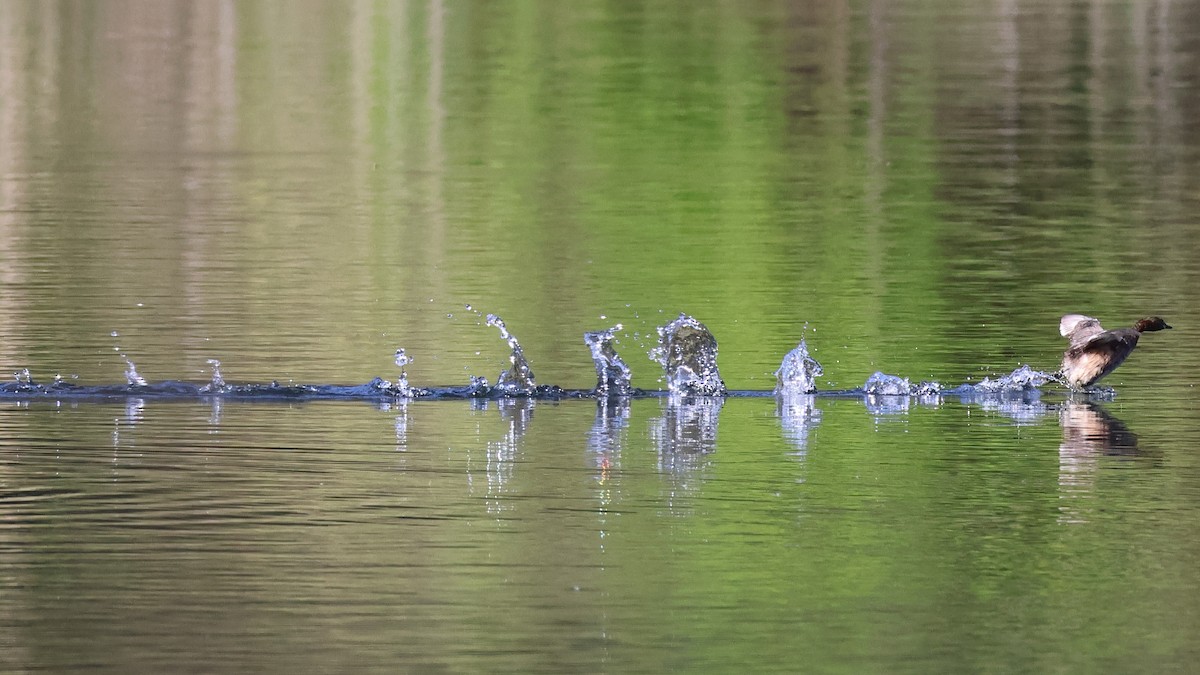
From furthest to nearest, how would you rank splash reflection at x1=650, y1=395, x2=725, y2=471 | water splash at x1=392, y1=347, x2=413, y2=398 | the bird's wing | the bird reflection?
the bird's wing, water splash at x1=392, y1=347, x2=413, y2=398, splash reflection at x1=650, y1=395, x2=725, y2=471, the bird reflection

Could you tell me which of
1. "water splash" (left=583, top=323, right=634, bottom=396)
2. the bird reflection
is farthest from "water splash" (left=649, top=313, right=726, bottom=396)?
the bird reflection

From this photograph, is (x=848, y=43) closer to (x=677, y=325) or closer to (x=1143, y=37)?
(x=1143, y=37)

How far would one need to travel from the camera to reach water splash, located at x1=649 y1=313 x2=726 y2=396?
59.4ft

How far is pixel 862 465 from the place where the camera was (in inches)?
586

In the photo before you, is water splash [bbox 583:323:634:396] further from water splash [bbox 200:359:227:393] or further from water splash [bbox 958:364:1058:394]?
water splash [bbox 200:359:227:393]

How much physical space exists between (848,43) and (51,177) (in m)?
36.7

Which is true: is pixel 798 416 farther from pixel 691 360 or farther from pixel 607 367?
pixel 607 367

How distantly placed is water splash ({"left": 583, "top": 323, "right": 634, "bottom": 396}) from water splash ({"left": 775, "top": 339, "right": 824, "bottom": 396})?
1024mm

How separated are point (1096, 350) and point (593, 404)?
3.37 m

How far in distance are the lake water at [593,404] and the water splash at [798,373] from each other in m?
0.28

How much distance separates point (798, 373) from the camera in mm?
18125

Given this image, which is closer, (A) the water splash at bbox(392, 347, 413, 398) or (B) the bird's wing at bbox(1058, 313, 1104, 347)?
(A) the water splash at bbox(392, 347, 413, 398)

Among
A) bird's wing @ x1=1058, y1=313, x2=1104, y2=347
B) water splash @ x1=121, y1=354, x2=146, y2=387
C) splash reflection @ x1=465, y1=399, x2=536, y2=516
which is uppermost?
bird's wing @ x1=1058, y1=313, x2=1104, y2=347

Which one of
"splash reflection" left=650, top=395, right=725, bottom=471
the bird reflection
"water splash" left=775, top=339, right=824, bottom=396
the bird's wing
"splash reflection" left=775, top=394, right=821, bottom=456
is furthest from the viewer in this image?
the bird's wing
